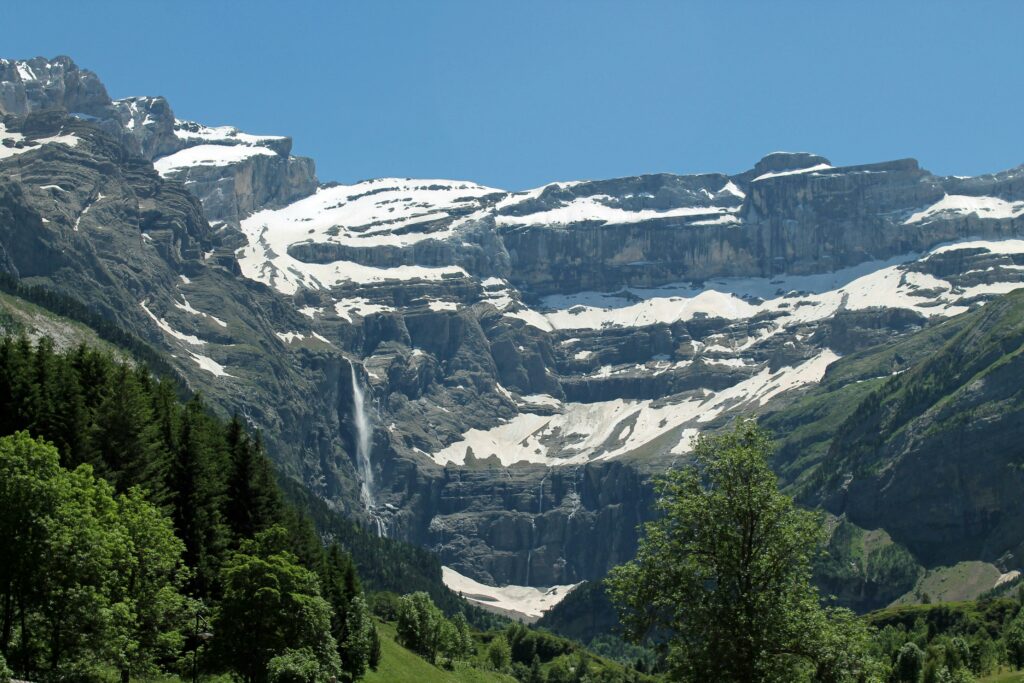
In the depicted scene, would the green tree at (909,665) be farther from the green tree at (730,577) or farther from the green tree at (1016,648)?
the green tree at (730,577)

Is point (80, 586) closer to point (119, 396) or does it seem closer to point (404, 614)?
point (119, 396)

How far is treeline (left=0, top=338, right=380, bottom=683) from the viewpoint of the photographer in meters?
56.3

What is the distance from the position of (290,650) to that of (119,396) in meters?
22.3

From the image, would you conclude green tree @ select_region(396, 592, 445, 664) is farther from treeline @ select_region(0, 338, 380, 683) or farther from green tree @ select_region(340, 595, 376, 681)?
green tree @ select_region(340, 595, 376, 681)

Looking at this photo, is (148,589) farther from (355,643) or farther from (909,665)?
(909,665)

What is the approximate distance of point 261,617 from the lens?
241 feet

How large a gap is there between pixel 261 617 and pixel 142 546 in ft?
31.6

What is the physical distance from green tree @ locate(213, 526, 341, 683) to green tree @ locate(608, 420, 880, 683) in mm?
30099

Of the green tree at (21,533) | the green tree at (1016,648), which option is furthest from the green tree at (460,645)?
the green tree at (21,533)

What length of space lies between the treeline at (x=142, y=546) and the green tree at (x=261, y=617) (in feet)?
0.27

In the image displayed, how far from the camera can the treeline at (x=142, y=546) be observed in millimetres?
56312

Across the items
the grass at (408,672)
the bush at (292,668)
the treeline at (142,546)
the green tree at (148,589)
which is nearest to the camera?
the treeline at (142,546)

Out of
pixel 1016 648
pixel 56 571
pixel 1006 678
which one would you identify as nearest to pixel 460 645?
pixel 1006 678

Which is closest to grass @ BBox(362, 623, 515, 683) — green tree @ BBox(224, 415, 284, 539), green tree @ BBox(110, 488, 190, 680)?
green tree @ BBox(224, 415, 284, 539)
